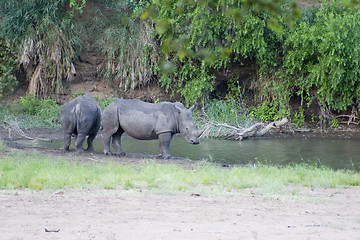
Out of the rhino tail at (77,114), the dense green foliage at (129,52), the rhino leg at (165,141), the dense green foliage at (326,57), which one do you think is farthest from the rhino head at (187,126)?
the dense green foliage at (129,52)

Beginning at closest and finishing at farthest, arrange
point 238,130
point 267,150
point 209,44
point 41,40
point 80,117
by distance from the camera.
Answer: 1. point 80,117
2. point 267,150
3. point 238,130
4. point 209,44
5. point 41,40

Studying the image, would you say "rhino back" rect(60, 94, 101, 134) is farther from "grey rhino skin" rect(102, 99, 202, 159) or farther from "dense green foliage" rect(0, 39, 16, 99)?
"dense green foliage" rect(0, 39, 16, 99)

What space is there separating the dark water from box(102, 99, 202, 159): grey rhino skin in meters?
0.87

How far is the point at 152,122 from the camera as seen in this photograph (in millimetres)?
12992

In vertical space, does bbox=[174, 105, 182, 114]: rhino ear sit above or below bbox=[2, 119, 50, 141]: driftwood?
above

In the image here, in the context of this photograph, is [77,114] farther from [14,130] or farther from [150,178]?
[14,130]

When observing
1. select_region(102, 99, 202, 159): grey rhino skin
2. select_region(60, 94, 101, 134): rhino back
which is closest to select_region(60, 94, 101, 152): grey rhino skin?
select_region(60, 94, 101, 134): rhino back

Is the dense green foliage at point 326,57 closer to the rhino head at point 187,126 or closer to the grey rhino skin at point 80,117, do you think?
the rhino head at point 187,126

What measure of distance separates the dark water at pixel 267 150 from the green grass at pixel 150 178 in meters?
2.90

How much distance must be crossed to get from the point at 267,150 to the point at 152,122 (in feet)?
13.5

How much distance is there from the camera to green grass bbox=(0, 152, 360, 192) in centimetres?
845

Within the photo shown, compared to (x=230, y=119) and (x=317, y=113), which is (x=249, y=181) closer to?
(x=230, y=119)

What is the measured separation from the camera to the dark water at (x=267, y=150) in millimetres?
13750

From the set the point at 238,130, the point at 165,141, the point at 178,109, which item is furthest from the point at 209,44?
the point at 165,141
